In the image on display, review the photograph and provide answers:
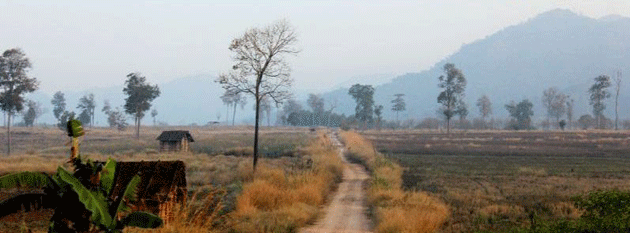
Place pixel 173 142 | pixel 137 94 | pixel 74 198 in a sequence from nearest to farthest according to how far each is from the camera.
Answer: pixel 74 198 < pixel 173 142 < pixel 137 94

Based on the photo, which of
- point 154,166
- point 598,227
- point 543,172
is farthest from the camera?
point 543,172

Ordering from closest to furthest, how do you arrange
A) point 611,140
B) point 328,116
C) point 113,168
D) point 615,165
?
point 113,168
point 615,165
point 611,140
point 328,116

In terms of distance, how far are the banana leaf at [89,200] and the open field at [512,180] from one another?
13.4 meters

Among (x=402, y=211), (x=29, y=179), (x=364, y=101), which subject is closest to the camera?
(x=29, y=179)

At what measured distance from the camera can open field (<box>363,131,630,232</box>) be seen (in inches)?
936

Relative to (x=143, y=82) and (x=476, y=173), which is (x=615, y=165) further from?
(x=143, y=82)

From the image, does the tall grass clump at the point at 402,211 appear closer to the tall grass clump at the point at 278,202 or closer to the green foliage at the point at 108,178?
the tall grass clump at the point at 278,202

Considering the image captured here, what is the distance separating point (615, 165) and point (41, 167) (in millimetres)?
50119

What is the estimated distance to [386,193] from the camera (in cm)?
2669

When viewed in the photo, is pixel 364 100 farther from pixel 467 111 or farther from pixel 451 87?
pixel 451 87

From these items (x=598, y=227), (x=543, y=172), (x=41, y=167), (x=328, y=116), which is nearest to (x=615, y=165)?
(x=543, y=172)

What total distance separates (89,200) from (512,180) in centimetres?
3741

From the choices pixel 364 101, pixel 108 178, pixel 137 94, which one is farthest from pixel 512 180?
pixel 364 101

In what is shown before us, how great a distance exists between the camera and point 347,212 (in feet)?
76.7
